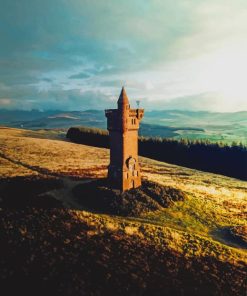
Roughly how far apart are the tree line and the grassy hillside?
99.9 ft

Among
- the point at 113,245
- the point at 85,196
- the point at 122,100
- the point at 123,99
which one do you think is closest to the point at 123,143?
the point at 122,100

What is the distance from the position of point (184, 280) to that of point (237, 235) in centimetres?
1109

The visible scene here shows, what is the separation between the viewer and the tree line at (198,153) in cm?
7300

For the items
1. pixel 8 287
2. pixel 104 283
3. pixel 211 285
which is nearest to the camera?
pixel 8 287

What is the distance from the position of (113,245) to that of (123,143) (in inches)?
518

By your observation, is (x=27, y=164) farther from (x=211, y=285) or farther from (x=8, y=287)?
(x=211, y=285)

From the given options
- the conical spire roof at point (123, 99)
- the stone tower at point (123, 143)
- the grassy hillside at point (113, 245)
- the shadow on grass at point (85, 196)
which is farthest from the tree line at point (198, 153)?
the conical spire roof at point (123, 99)

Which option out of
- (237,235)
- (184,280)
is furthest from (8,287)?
(237,235)

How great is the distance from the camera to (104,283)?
21.3 meters

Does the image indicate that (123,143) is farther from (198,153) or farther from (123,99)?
(198,153)

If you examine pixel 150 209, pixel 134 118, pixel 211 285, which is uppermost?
pixel 134 118

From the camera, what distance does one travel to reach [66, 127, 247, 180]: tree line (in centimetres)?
7300

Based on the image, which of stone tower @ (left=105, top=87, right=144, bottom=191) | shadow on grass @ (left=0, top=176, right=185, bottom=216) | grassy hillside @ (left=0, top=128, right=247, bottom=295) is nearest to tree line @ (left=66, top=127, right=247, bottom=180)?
grassy hillside @ (left=0, top=128, right=247, bottom=295)

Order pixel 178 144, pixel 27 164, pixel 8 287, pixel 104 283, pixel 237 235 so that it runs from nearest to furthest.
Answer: pixel 8 287
pixel 104 283
pixel 237 235
pixel 27 164
pixel 178 144
